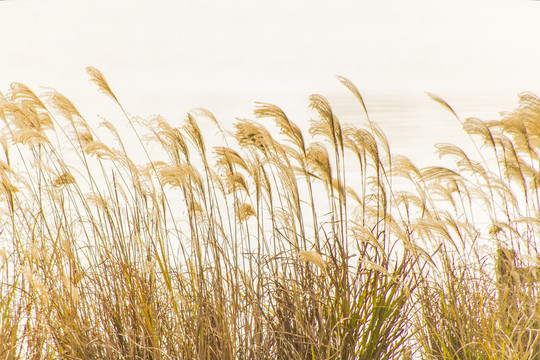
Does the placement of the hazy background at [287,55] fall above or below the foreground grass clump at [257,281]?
above

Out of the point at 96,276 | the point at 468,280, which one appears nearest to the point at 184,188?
the point at 96,276

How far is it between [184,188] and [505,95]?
10.2 m

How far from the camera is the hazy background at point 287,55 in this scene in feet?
33.9

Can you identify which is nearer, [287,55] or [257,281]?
[257,281]

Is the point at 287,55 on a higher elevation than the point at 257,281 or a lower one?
higher

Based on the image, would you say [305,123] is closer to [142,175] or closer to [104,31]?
[142,175]

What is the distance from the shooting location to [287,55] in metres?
15.3

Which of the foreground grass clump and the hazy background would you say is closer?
the foreground grass clump

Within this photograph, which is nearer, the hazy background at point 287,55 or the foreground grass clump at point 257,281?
the foreground grass clump at point 257,281

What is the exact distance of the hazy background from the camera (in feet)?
A: 33.9

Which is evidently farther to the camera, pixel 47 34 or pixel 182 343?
pixel 47 34

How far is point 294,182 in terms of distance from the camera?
2.26 meters

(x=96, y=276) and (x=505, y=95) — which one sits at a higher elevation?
(x=505, y=95)

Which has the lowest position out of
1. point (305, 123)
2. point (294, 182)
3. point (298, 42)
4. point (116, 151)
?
point (294, 182)
